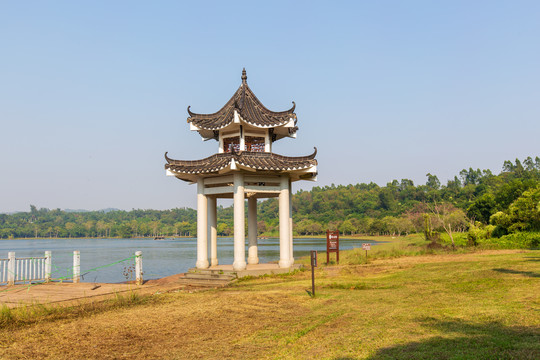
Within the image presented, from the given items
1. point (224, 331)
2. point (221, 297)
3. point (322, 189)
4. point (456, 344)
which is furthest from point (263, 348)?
point (322, 189)

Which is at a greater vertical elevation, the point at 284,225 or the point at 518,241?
the point at 284,225

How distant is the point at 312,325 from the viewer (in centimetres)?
822

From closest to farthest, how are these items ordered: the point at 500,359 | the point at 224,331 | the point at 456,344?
the point at 500,359 < the point at 456,344 < the point at 224,331

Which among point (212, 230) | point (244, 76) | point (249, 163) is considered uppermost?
point (244, 76)

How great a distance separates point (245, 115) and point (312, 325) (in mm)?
12318

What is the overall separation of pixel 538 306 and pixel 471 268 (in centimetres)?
769

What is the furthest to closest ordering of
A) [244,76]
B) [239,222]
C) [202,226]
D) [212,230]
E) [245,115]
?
[244,76]
[212,230]
[245,115]
[202,226]
[239,222]

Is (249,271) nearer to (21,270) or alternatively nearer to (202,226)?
(202,226)

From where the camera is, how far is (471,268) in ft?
51.7

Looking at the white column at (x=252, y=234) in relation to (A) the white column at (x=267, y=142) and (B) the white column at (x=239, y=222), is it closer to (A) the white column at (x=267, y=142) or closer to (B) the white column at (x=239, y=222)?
(B) the white column at (x=239, y=222)

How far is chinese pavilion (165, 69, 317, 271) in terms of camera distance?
17453 mm

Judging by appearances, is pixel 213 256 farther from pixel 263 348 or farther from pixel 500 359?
pixel 500 359

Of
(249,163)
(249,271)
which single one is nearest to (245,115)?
(249,163)

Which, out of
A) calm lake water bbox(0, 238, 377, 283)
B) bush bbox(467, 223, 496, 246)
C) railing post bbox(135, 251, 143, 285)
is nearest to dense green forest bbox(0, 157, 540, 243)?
bush bbox(467, 223, 496, 246)
